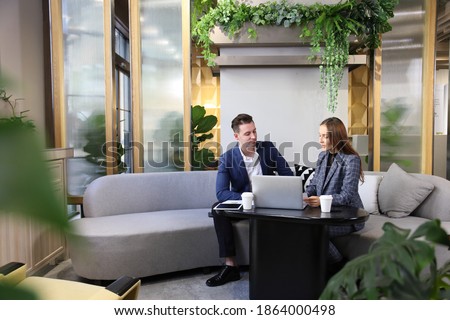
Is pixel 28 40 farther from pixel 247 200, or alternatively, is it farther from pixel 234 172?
pixel 247 200

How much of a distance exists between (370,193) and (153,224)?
5.99ft

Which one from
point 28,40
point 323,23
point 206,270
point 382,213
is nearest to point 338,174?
point 382,213

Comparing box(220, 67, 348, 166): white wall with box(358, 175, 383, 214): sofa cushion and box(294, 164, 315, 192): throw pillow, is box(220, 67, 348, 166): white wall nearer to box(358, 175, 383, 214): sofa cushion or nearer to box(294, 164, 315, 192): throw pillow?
box(294, 164, 315, 192): throw pillow

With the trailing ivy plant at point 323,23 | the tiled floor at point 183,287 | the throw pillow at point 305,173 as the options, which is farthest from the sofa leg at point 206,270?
the trailing ivy plant at point 323,23

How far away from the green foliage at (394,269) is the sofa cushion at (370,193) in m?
2.54

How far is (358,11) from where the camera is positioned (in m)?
3.58

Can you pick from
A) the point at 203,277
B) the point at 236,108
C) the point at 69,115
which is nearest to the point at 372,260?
the point at 203,277

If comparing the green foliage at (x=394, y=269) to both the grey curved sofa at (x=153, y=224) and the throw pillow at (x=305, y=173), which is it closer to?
the grey curved sofa at (x=153, y=224)

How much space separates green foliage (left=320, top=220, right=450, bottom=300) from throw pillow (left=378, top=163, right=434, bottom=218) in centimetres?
243

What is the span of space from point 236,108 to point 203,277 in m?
1.80

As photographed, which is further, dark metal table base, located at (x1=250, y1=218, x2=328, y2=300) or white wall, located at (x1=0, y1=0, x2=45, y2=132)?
white wall, located at (x1=0, y1=0, x2=45, y2=132)

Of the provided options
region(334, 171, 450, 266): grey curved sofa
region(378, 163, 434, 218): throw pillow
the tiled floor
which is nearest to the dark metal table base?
the tiled floor

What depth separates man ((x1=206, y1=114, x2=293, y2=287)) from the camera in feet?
9.42

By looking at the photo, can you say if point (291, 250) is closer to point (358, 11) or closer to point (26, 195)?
point (26, 195)
